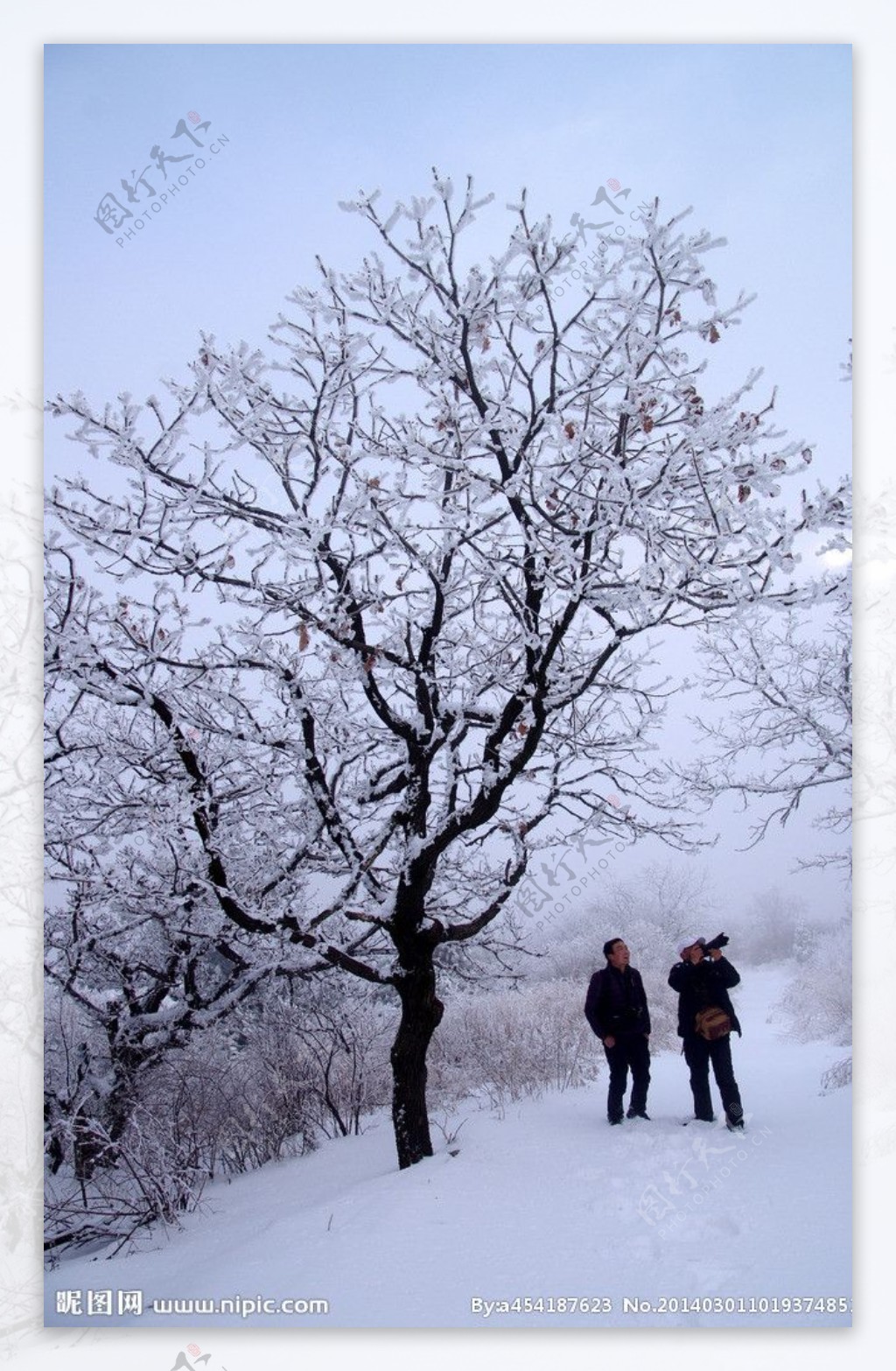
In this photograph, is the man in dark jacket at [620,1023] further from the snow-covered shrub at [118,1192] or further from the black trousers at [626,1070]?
the snow-covered shrub at [118,1192]

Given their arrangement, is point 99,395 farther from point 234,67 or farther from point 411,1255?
point 411,1255

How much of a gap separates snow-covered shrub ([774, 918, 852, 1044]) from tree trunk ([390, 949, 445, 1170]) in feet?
5.85

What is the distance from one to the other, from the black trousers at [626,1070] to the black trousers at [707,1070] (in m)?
0.23

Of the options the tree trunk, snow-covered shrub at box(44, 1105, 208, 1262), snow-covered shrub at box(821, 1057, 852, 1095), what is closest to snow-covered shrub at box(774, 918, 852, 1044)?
snow-covered shrub at box(821, 1057, 852, 1095)

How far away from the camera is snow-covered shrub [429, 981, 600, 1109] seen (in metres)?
5.57

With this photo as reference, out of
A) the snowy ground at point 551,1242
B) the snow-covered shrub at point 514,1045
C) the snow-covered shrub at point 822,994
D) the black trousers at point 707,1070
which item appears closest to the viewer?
the snowy ground at point 551,1242

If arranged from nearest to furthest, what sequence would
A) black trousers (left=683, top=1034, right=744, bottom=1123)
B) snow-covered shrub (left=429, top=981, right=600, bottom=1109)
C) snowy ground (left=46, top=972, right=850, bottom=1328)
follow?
snowy ground (left=46, top=972, right=850, bottom=1328) → black trousers (left=683, top=1034, right=744, bottom=1123) → snow-covered shrub (left=429, top=981, right=600, bottom=1109)

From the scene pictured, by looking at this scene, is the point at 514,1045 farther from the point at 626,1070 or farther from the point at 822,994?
the point at 822,994

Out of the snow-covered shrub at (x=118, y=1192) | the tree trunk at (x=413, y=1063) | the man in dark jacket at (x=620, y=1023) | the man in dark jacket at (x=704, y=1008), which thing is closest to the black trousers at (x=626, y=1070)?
the man in dark jacket at (x=620, y=1023)

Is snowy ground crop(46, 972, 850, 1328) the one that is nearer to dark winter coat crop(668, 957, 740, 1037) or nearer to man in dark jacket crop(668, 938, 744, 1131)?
man in dark jacket crop(668, 938, 744, 1131)

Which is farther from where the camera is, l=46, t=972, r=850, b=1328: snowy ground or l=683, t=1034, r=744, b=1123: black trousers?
l=683, t=1034, r=744, b=1123: black trousers

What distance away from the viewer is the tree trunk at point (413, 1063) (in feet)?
14.4

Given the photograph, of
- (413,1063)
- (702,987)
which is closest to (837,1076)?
(702,987)

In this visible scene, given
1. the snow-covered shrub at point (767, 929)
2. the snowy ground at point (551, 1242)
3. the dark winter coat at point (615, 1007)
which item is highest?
the snow-covered shrub at point (767, 929)
